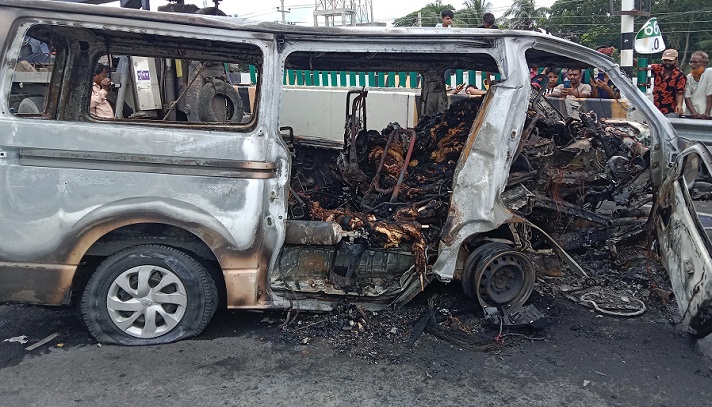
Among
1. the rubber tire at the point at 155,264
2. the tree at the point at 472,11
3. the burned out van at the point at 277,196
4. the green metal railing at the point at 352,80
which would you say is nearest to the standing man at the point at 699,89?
the burned out van at the point at 277,196

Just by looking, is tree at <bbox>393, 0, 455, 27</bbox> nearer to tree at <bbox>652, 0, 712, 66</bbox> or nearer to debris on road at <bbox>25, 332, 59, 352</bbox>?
tree at <bbox>652, 0, 712, 66</bbox>

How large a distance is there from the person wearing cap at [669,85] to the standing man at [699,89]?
0.42ft

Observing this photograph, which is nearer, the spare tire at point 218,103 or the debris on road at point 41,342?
the debris on road at point 41,342

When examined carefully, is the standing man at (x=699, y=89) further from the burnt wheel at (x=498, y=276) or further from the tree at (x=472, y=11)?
the tree at (x=472, y=11)

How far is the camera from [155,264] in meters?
3.41

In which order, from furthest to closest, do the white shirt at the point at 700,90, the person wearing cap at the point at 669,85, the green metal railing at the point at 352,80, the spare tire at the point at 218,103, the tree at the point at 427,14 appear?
the tree at the point at 427,14 → the green metal railing at the point at 352,80 → the person wearing cap at the point at 669,85 → the white shirt at the point at 700,90 → the spare tire at the point at 218,103

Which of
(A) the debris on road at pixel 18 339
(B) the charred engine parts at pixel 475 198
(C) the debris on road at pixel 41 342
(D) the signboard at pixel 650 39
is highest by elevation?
(D) the signboard at pixel 650 39

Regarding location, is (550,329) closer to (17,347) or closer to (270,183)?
(270,183)

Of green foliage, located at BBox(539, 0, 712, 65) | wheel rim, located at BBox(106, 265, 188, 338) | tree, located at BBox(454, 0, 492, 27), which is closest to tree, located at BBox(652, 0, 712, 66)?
green foliage, located at BBox(539, 0, 712, 65)

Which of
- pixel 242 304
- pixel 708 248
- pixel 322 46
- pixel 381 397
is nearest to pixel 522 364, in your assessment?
pixel 381 397

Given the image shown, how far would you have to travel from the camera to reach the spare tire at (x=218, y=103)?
5.93 meters

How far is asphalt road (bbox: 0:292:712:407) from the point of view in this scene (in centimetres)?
298

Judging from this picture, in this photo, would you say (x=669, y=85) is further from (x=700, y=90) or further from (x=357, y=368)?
(x=357, y=368)

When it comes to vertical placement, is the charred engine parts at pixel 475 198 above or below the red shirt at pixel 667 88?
below
